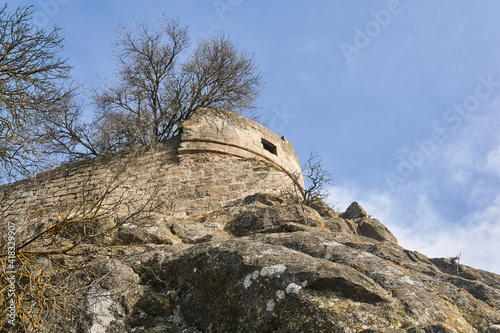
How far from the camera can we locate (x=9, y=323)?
2832 millimetres

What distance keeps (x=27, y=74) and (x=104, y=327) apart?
3881 millimetres

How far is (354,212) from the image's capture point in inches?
301

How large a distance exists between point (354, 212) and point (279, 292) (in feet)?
16.7

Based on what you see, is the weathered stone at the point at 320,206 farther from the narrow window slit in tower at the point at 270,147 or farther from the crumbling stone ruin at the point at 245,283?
the narrow window slit in tower at the point at 270,147

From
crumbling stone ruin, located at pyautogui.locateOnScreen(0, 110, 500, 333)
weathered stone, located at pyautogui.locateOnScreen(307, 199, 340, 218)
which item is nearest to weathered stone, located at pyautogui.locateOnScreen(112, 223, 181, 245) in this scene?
crumbling stone ruin, located at pyautogui.locateOnScreen(0, 110, 500, 333)

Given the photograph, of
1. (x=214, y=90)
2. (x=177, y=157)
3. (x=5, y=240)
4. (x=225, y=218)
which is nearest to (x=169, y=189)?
(x=177, y=157)

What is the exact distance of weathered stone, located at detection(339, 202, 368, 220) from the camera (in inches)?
294

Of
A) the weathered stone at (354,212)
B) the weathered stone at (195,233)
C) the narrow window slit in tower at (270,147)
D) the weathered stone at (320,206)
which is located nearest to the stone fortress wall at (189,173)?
the narrow window slit in tower at (270,147)

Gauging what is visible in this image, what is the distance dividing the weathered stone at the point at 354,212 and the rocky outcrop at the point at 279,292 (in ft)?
11.4

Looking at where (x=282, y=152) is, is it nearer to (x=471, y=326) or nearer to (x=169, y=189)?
(x=169, y=189)

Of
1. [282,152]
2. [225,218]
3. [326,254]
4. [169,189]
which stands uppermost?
[282,152]

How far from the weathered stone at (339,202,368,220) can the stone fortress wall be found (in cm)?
93

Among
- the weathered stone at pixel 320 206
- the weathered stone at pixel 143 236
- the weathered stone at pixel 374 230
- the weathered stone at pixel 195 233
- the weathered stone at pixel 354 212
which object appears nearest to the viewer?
the weathered stone at pixel 143 236

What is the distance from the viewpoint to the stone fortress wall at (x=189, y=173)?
731 centimetres
